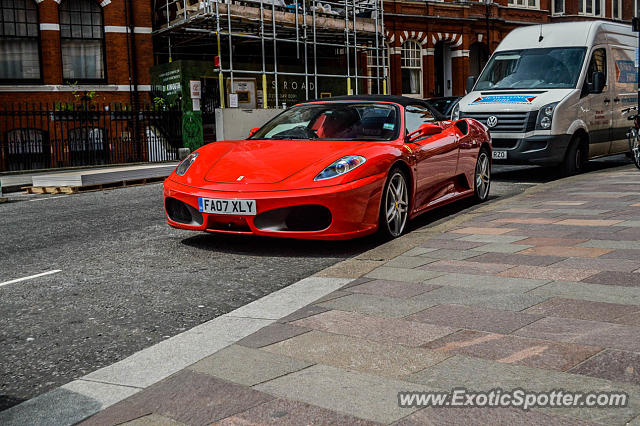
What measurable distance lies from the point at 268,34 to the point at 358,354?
21258 mm

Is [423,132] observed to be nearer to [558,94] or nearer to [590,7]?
[558,94]

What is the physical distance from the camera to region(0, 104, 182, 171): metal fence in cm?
1977

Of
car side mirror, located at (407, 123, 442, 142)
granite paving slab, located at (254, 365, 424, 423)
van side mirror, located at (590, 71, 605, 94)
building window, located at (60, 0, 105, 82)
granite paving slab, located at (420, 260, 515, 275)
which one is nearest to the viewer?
granite paving slab, located at (254, 365, 424, 423)

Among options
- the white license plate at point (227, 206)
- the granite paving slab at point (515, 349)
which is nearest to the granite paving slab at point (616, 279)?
the granite paving slab at point (515, 349)

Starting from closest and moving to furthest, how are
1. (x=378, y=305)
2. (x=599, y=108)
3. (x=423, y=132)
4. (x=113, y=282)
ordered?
1. (x=378, y=305)
2. (x=113, y=282)
3. (x=423, y=132)
4. (x=599, y=108)

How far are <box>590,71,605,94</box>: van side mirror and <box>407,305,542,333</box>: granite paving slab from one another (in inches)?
349

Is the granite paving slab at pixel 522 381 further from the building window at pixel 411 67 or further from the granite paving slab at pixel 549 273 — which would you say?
the building window at pixel 411 67

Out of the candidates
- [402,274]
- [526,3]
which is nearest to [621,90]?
[402,274]

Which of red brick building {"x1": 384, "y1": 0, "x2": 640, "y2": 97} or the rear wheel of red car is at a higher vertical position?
red brick building {"x1": 384, "y1": 0, "x2": 640, "y2": 97}

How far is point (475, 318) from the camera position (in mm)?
3734

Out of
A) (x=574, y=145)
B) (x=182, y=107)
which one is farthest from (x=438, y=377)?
(x=182, y=107)

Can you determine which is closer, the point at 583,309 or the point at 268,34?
the point at 583,309

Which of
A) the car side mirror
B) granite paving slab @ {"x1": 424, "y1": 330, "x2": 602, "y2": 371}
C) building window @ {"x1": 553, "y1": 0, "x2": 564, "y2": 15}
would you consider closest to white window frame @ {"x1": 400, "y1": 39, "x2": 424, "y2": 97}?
building window @ {"x1": 553, "y1": 0, "x2": 564, "y2": 15}

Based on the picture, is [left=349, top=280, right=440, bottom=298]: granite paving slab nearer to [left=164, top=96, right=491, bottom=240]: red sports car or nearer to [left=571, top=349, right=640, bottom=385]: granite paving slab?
[left=164, top=96, right=491, bottom=240]: red sports car
